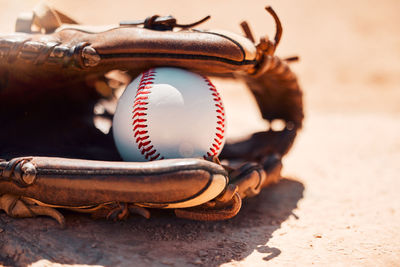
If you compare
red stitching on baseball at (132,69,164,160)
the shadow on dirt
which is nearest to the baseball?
red stitching on baseball at (132,69,164,160)

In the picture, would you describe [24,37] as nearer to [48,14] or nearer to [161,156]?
[48,14]

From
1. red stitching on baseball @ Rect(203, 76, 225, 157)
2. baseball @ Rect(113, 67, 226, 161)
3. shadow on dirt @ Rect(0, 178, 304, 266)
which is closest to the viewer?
shadow on dirt @ Rect(0, 178, 304, 266)

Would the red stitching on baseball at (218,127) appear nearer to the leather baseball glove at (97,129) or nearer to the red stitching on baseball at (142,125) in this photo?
the leather baseball glove at (97,129)

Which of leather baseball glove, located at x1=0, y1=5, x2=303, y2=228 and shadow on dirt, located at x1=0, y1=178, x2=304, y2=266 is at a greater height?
leather baseball glove, located at x1=0, y1=5, x2=303, y2=228

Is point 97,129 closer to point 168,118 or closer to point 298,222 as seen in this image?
point 168,118

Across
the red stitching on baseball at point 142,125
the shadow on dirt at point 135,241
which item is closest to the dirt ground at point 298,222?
the shadow on dirt at point 135,241

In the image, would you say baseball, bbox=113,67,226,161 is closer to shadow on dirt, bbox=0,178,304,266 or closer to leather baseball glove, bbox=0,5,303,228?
leather baseball glove, bbox=0,5,303,228

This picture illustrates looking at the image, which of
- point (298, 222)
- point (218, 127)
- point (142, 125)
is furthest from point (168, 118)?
point (298, 222)
